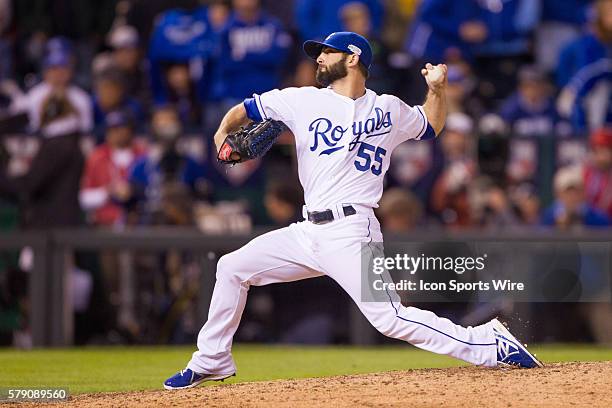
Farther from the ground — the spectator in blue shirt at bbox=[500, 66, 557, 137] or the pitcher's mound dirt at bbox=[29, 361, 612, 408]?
the spectator in blue shirt at bbox=[500, 66, 557, 137]

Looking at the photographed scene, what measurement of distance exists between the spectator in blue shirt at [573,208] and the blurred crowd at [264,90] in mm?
16

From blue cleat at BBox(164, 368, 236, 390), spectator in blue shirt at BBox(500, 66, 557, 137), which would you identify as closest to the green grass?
blue cleat at BBox(164, 368, 236, 390)

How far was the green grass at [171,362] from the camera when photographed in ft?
24.0

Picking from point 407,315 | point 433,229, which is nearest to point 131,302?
point 433,229

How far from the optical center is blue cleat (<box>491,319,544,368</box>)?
624 cm

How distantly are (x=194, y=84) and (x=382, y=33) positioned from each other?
6.39ft

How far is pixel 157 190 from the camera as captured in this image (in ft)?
35.4

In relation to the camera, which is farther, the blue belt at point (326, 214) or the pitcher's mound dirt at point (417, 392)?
the blue belt at point (326, 214)

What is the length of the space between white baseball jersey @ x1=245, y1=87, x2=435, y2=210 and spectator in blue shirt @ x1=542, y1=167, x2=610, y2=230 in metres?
3.95

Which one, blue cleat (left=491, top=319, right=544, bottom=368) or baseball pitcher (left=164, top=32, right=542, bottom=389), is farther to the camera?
blue cleat (left=491, top=319, right=544, bottom=368)

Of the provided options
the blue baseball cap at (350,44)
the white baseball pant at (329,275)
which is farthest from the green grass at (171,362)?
the blue baseball cap at (350,44)

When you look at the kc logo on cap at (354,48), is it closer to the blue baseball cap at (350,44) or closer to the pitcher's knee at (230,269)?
the blue baseball cap at (350,44)

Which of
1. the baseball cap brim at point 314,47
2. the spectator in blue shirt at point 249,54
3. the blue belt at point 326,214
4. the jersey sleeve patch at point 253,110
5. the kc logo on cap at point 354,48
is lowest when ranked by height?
the blue belt at point 326,214

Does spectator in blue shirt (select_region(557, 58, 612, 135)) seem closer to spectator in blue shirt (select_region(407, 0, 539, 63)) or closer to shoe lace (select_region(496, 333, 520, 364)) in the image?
spectator in blue shirt (select_region(407, 0, 539, 63))
